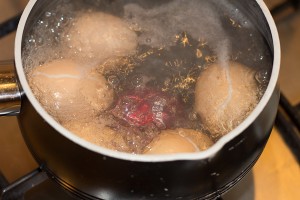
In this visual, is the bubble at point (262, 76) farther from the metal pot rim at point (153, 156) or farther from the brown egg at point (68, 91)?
the brown egg at point (68, 91)

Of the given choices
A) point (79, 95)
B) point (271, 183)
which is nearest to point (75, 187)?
point (79, 95)

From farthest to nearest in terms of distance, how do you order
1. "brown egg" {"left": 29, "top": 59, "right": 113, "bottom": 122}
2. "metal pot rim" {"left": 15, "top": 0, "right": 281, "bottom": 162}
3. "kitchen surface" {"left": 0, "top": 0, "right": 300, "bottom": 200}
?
"kitchen surface" {"left": 0, "top": 0, "right": 300, "bottom": 200}, "brown egg" {"left": 29, "top": 59, "right": 113, "bottom": 122}, "metal pot rim" {"left": 15, "top": 0, "right": 281, "bottom": 162}

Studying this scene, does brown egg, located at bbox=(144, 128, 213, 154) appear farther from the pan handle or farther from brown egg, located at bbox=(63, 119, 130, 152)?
the pan handle

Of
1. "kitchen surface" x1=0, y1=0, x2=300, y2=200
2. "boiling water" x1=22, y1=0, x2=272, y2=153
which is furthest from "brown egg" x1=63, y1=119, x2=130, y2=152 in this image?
"kitchen surface" x1=0, y1=0, x2=300, y2=200

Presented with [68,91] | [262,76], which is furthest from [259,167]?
[68,91]

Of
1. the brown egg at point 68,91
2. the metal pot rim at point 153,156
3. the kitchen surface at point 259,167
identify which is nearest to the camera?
the metal pot rim at point 153,156

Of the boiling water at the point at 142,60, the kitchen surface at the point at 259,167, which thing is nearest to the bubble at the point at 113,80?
the boiling water at the point at 142,60
